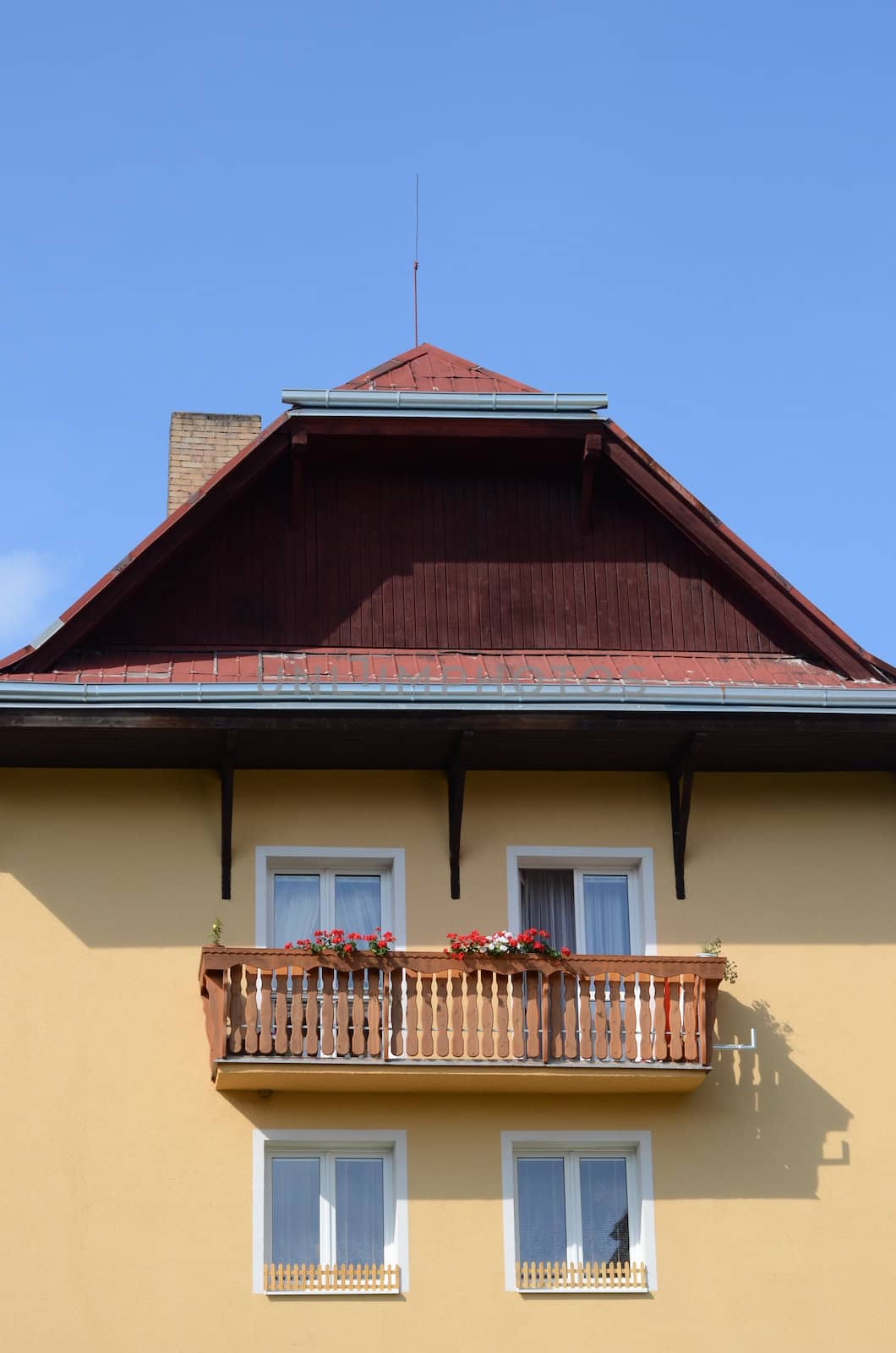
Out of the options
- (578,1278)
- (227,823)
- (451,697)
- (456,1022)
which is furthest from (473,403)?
(578,1278)

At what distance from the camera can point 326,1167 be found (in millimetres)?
18031

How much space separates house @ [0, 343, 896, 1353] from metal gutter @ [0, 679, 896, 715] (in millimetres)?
36

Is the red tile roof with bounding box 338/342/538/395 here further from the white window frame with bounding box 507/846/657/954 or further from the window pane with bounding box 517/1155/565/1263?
the window pane with bounding box 517/1155/565/1263

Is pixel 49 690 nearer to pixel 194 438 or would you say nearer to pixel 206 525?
pixel 206 525

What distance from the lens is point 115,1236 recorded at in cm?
1747

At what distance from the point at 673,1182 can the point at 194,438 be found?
9.59 meters

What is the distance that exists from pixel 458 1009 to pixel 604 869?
2362 millimetres

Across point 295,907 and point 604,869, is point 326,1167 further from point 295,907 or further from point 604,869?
point 604,869

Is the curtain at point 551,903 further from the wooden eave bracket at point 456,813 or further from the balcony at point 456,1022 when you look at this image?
the balcony at point 456,1022

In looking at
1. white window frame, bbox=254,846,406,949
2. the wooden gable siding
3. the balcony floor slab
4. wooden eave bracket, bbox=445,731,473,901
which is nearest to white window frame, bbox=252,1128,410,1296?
the balcony floor slab

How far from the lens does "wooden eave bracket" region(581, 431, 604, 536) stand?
20359mm

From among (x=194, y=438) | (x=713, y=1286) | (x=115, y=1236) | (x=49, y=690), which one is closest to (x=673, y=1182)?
(x=713, y=1286)

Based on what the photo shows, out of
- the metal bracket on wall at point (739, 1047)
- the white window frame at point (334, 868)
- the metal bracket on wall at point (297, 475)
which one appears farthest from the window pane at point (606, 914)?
the metal bracket on wall at point (297, 475)

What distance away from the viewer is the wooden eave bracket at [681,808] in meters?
19.2
